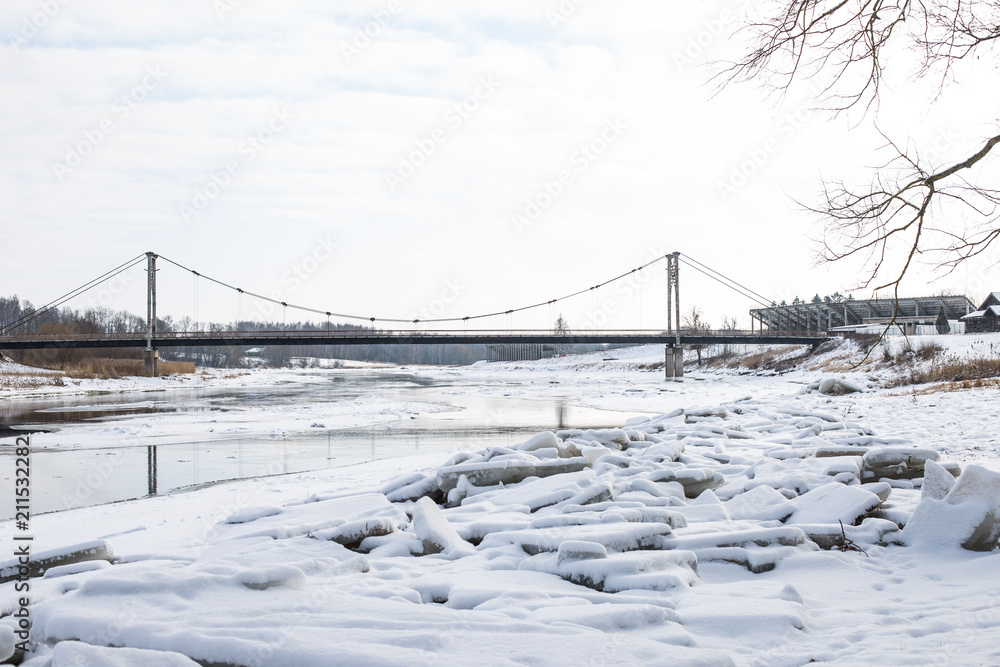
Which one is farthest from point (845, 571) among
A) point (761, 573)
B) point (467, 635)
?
point (467, 635)

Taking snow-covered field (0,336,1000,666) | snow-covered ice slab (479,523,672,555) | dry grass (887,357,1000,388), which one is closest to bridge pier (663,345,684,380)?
dry grass (887,357,1000,388)

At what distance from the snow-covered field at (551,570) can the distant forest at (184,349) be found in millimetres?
49375

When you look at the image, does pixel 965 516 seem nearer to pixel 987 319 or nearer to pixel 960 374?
pixel 960 374

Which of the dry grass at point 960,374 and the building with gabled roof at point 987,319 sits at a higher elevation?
the building with gabled roof at point 987,319

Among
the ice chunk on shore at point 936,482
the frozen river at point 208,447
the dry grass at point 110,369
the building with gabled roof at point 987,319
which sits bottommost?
the frozen river at point 208,447

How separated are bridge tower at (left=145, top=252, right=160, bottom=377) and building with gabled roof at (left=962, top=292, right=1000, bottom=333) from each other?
195 feet

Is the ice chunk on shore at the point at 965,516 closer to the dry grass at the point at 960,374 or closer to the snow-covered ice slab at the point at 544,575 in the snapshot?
the snow-covered ice slab at the point at 544,575

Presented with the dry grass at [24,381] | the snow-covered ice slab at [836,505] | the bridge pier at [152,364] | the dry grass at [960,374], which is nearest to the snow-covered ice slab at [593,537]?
the snow-covered ice slab at [836,505]

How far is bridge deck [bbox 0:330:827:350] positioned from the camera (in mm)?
46847

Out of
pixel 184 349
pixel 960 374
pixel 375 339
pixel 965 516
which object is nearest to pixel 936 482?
pixel 965 516

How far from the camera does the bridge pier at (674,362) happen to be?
49153 millimetres

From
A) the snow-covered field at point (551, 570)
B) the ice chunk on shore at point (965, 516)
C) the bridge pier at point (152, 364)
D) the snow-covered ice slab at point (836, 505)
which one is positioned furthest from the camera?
the bridge pier at point (152, 364)

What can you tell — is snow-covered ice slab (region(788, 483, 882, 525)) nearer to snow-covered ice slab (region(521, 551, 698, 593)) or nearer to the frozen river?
snow-covered ice slab (region(521, 551, 698, 593))

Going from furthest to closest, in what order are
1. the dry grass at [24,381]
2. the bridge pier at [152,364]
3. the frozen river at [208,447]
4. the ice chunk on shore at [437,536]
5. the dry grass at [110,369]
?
the bridge pier at [152,364], the dry grass at [110,369], the dry grass at [24,381], the frozen river at [208,447], the ice chunk on shore at [437,536]
